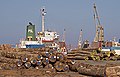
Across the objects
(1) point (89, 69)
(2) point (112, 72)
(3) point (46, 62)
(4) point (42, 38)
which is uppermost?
(4) point (42, 38)

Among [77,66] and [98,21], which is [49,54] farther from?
[98,21]

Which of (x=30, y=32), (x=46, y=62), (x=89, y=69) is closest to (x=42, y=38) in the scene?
(x=30, y=32)

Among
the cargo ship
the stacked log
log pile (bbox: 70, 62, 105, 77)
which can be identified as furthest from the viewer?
the cargo ship

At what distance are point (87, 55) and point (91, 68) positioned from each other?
7164 millimetres

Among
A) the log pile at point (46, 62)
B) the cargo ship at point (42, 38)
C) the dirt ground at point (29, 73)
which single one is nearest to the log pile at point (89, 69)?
the log pile at point (46, 62)

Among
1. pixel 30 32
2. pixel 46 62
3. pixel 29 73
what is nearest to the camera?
pixel 29 73

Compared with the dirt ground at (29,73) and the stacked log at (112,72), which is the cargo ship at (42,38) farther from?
the stacked log at (112,72)

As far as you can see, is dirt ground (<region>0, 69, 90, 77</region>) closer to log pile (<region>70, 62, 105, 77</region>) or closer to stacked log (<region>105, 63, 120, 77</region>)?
log pile (<region>70, 62, 105, 77</region>)

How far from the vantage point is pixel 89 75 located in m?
14.4

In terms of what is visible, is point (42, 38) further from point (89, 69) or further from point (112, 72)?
point (112, 72)

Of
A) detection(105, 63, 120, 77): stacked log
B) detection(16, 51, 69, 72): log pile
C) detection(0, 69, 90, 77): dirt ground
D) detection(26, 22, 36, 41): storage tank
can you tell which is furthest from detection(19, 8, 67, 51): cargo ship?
detection(105, 63, 120, 77): stacked log

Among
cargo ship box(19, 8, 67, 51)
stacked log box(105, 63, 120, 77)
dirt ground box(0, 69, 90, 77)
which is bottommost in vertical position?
dirt ground box(0, 69, 90, 77)

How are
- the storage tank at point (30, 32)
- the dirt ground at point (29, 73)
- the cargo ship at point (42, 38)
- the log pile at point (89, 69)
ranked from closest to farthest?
1. the log pile at point (89, 69)
2. the dirt ground at point (29, 73)
3. the cargo ship at point (42, 38)
4. the storage tank at point (30, 32)

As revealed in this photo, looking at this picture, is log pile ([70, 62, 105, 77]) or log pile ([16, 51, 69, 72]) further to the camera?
log pile ([16, 51, 69, 72])
